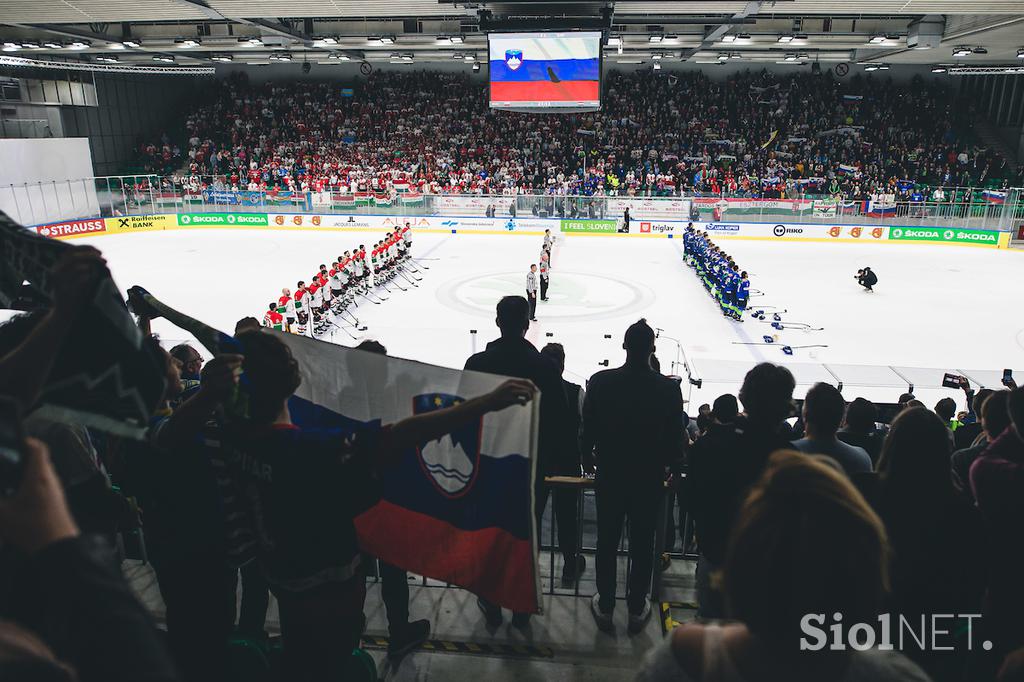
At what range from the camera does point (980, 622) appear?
2721mm

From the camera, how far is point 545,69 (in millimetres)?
17297

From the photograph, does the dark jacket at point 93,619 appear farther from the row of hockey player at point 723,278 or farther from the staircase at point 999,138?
the staircase at point 999,138

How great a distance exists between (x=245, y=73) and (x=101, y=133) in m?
8.50

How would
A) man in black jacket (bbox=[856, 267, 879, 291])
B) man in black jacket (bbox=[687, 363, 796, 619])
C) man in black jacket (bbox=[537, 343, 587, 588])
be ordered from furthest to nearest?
man in black jacket (bbox=[856, 267, 879, 291]), man in black jacket (bbox=[537, 343, 587, 588]), man in black jacket (bbox=[687, 363, 796, 619])

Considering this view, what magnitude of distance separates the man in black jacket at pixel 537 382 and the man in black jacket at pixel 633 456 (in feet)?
1.20

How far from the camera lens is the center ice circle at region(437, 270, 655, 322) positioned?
53.8 feet

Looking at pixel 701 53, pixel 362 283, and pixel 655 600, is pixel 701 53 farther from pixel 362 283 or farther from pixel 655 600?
pixel 655 600

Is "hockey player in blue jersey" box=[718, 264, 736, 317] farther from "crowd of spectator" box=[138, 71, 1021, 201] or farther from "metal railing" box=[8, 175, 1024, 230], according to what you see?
"crowd of spectator" box=[138, 71, 1021, 201]

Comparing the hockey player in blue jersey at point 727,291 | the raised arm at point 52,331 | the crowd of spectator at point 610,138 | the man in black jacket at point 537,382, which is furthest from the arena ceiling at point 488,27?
the raised arm at point 52,331

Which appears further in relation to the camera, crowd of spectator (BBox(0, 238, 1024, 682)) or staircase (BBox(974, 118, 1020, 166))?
staircase (BBox(974, 118, 1020, 166))

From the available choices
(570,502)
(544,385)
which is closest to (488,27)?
(544,385)

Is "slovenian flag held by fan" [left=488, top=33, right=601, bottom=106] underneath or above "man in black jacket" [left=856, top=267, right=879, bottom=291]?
above

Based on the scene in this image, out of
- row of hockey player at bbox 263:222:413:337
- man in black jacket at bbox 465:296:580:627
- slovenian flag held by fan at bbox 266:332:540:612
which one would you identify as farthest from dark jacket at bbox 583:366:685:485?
row of hockey player at bbox 263:222:413:337

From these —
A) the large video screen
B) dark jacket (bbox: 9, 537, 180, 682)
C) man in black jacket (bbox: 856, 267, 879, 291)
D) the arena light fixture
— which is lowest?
man in black jacket (bbox: 856, 267, 879, 291)
